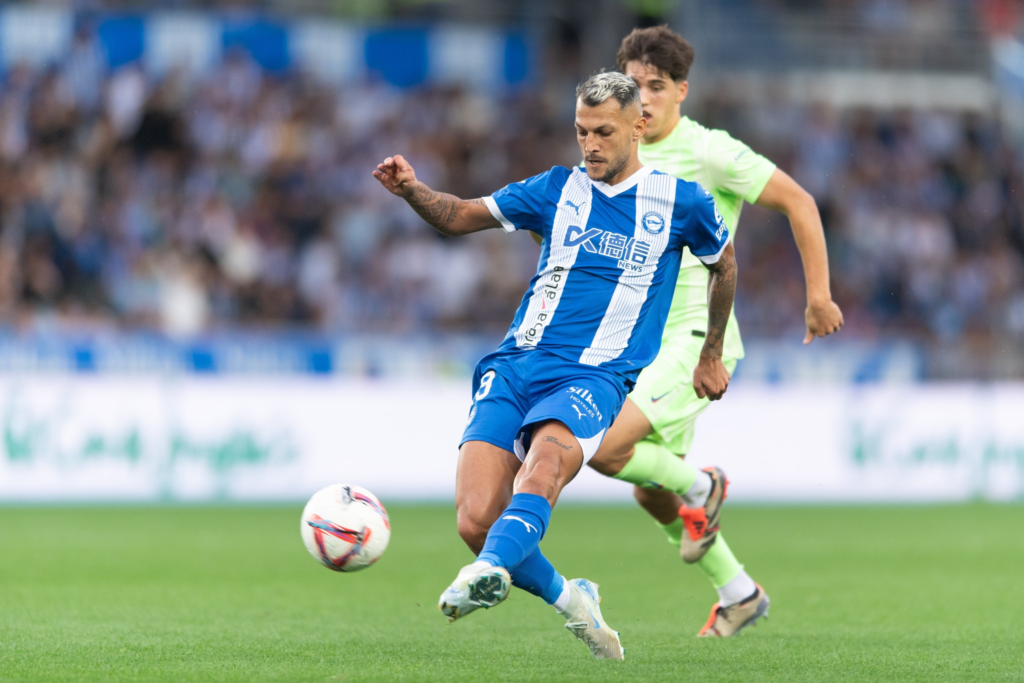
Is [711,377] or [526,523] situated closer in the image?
[526,523]

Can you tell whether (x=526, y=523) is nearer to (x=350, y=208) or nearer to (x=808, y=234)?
(x=808, y=234)

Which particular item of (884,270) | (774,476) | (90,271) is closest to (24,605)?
(90,271)

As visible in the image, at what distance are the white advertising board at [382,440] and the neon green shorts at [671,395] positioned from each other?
786 cm

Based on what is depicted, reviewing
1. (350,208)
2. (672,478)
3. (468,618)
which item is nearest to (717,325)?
(672,478)

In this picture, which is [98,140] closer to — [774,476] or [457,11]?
[457,11]

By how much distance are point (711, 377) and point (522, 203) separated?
106 cm

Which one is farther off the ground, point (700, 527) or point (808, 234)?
point (808, 234)

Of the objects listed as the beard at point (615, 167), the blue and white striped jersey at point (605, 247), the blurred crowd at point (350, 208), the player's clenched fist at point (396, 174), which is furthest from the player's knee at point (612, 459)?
the blurred crowd at point (350, 208)

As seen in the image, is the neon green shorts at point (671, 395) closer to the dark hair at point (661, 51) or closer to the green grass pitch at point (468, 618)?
the green grass pitch at point (468, 618)

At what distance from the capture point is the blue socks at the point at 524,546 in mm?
4578

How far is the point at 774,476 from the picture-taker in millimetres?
15023

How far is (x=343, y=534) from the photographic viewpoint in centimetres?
539

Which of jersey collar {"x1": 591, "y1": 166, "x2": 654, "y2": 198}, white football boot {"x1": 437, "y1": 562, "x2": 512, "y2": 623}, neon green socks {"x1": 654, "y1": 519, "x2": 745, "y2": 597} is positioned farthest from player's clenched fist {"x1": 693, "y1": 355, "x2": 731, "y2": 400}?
white football boot {"x1": 437, "y1": 562, "x2": 512, "y2": 623}

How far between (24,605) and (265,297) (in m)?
8.70
